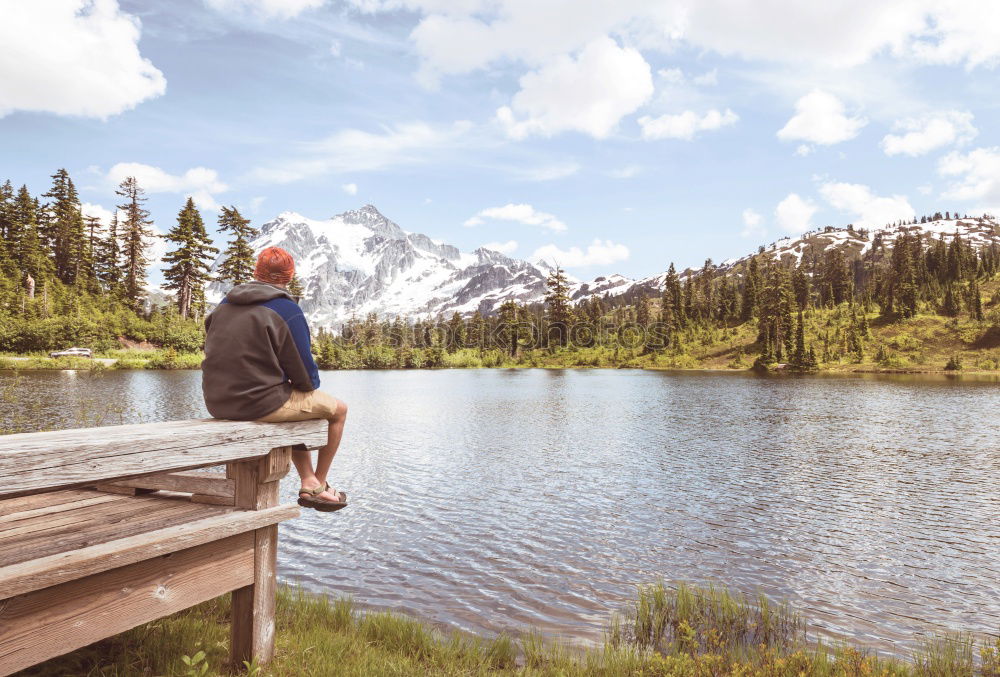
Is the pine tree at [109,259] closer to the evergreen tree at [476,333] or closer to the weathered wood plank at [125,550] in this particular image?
the evergreen tree at [476,333]

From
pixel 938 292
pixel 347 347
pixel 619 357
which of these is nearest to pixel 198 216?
pixel 347 347

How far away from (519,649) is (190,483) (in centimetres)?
514

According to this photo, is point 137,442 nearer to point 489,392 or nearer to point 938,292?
point 489,392

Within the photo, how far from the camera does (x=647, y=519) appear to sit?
591 inches

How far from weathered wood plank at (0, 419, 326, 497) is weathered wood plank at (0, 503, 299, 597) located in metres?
0.52

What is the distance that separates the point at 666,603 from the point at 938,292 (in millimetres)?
144311

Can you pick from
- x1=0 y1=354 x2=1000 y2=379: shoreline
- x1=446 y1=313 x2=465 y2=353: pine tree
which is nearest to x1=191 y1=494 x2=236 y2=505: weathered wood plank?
x1=0 y1=354 x2=1000 y2=379: shoreline

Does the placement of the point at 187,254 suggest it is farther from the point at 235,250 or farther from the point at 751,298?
the point at 751,298

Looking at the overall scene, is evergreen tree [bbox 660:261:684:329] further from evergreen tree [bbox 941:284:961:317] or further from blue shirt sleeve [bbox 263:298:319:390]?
blue shirt sleeve [bbox 263:298:319:390]

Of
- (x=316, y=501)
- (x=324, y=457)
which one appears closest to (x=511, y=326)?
(x=324, y=457)

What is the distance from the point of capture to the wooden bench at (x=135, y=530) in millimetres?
3688

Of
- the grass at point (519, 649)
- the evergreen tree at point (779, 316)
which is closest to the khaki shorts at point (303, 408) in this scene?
the grass at point (519, 649)

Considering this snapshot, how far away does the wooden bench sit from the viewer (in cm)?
369

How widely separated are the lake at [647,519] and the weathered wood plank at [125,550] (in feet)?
17.2
